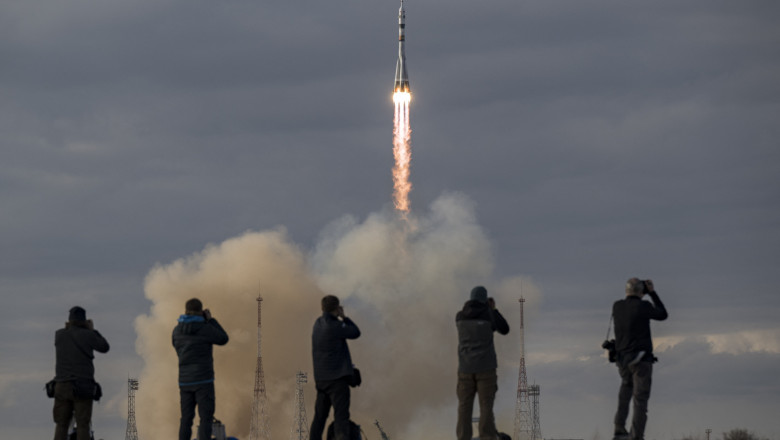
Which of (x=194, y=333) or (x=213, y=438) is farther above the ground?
(x=194, y=333)

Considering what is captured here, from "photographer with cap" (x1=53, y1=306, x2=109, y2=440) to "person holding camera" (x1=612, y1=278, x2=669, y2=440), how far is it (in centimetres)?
1269

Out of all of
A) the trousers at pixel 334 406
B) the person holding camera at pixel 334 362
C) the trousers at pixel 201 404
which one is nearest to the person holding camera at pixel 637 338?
the person holding camera at pixel 334 362

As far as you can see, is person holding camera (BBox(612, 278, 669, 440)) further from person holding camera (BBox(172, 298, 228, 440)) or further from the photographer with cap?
the photographer with cap

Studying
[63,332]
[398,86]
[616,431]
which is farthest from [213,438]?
[398,86]

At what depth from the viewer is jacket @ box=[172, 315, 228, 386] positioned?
32688mm

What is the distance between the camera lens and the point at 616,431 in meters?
35.2

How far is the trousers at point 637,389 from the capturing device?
3392 centimetres

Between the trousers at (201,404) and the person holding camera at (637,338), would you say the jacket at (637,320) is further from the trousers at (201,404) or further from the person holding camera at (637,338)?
the trousers at (201,404)

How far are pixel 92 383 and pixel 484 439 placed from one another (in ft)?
32.2

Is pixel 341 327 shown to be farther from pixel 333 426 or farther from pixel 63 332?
pixel 63 332

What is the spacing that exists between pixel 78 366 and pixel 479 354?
32.3ft

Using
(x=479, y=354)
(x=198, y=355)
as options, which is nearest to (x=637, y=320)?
(x=479, y=354)

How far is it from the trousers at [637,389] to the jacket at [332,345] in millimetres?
7009

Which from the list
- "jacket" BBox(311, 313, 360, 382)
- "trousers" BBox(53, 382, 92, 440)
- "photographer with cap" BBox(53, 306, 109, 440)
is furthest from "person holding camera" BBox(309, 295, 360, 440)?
"trousers" BBox(53, 382, 92, 440)
